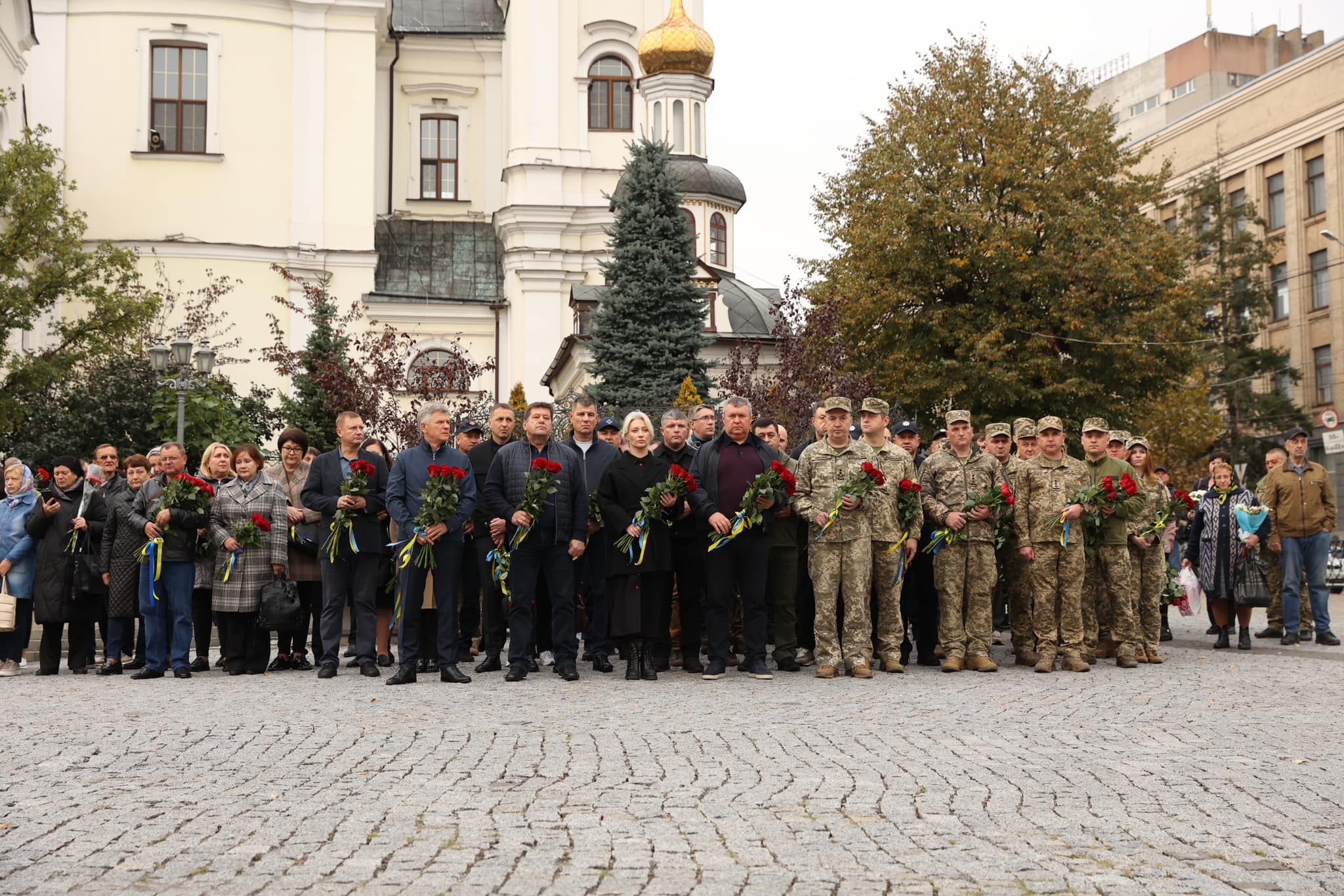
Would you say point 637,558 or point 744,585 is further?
point 744,585

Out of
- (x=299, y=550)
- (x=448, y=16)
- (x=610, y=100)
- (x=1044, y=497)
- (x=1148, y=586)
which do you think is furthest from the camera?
(x=448, y=16)

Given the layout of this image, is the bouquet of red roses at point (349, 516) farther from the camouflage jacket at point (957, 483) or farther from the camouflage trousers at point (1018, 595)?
the camouflage trousers at point (1018, 595)

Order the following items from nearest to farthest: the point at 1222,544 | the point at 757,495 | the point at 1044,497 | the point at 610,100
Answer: the point at 757,495, the point at 1044,497, the point at 1222,544, the point at 610,100

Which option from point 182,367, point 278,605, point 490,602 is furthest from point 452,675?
point 182,367

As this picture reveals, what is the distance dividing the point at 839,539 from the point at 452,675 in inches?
125

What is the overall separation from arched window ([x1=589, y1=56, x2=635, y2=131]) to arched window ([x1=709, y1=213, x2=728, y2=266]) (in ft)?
13.6

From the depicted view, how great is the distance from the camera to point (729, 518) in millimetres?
12727

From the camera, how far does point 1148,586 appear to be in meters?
14.5

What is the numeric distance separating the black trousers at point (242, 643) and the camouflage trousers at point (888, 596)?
5.12 metres

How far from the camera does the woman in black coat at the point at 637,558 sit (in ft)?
41.2

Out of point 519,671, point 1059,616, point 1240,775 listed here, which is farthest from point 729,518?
point 1240,775

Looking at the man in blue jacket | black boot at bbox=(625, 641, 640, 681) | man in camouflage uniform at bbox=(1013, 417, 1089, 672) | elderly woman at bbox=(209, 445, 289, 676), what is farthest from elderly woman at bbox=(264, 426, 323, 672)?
man in camouflage uniform at bbox=(1013, 417, 1089, 672)

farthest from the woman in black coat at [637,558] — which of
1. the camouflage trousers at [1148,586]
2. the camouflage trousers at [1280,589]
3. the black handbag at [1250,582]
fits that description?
the camouflage trousers at [1280,589]

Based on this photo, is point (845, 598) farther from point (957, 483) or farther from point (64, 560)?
point (64, 560)
